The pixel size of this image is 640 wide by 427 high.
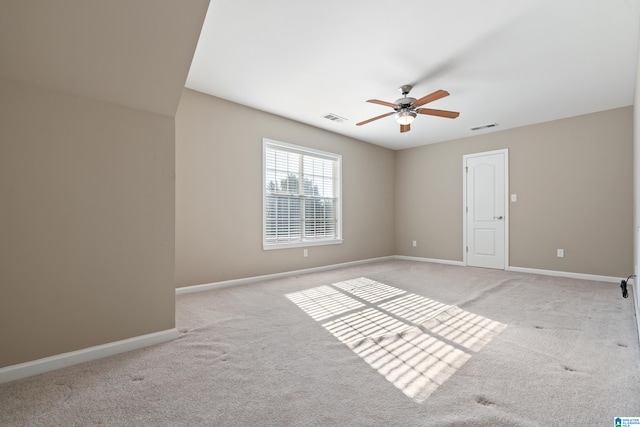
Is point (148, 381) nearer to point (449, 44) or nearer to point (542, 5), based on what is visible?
point (449, 44)

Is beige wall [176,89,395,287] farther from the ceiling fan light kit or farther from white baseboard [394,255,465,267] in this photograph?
white baseboard [394,255,465,267]

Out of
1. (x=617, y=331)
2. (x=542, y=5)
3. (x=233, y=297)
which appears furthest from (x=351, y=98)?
(x=617, y=331)

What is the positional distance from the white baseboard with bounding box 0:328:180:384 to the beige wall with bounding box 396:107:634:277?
217 inches

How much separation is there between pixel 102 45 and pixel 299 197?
3513 mm

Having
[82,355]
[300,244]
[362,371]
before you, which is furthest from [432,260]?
[82,355]

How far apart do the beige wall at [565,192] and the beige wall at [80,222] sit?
5441mm

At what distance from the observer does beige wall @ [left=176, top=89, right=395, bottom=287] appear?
3.72 meters

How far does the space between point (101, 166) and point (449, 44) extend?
3.09 meters

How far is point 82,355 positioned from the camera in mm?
1905

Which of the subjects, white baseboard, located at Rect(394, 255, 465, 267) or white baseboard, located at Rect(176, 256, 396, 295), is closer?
white baseboard, located at Rect(176, 256, 396, 295)

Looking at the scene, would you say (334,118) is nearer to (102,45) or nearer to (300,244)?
(300,244)

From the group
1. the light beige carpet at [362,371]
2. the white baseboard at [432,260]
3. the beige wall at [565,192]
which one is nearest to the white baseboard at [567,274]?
the beige wall at [565,192]

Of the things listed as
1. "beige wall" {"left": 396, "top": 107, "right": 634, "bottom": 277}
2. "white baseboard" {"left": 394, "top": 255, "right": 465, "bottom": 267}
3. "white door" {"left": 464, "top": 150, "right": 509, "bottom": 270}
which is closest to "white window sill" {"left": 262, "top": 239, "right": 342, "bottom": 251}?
"white baseboard" {"left": 394, "top": 255, "right": 465, "bottom": 267}

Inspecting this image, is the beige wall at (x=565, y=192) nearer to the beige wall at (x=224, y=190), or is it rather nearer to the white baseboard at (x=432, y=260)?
the white baseboard at (x=432, y=260)
